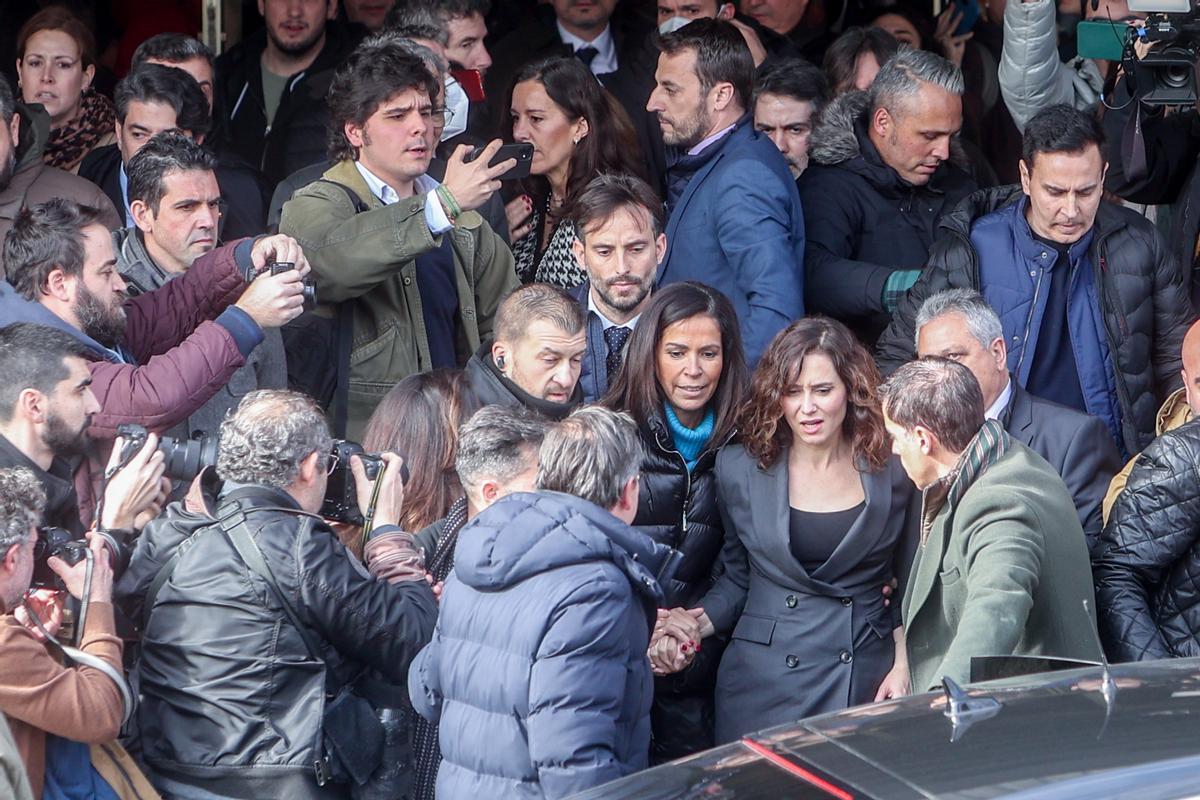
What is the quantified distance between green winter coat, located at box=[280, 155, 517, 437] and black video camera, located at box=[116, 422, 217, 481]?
→ 3.45 feet

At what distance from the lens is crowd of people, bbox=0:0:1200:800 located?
406 centimetres

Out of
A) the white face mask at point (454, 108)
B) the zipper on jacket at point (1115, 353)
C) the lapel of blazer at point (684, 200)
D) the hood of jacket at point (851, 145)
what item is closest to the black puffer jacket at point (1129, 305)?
the zipper on jacket at point (1115, 353)

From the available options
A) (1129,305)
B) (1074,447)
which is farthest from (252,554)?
(1129,305)

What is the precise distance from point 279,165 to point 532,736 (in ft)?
13.5

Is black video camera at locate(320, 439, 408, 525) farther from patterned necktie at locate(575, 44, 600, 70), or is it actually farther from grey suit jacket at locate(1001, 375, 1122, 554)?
patterned necktie at locate(575, 44, 600, 70)

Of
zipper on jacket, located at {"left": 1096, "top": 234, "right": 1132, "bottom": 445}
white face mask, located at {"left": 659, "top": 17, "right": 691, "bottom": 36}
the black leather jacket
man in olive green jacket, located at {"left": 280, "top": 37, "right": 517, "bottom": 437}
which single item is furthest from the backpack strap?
zipper on jacket, located at {"left": 1096, "top": 234, "right": 1132, "bottom": 445}

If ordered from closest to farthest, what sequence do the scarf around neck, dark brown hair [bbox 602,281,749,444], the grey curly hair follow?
the grey curly hair
dark brown hair [bbox 602,281,749,444]
the scarf around neck

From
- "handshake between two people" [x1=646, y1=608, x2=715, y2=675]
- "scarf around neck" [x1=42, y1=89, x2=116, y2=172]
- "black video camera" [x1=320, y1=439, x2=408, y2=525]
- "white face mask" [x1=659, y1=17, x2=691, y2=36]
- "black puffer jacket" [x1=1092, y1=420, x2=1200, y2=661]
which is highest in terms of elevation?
"white face mask" [x1=659, y1=17, x2=691, y2=36]

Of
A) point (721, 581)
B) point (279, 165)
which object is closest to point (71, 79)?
point (279, 165)

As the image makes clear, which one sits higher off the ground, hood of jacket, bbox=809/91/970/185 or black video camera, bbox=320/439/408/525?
hood of jacket, bbox=809/91/970/185

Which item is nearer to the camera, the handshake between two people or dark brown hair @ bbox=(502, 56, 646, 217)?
the handshake between two people

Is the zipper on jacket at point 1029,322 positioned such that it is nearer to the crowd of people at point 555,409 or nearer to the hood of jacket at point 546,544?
the crowd of people at point 555,409

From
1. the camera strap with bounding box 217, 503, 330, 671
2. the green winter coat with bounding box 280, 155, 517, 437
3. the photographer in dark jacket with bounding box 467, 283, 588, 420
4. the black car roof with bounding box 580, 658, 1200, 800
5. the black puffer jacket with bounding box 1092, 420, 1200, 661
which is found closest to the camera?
the black car roof with bounding box 580, 658, 1200, 800

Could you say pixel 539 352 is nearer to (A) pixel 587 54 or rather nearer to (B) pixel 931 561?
(B) pixel 931 561
